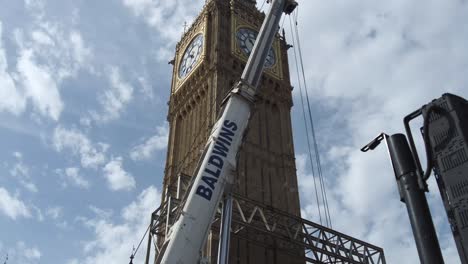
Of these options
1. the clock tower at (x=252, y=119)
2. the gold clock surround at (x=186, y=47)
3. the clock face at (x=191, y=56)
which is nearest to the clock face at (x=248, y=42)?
the clock tower at (x=252, y=119)

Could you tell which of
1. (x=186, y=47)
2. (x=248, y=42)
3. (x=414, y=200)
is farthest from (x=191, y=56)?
(x=414, y=200)

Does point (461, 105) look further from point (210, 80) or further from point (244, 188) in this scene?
point (210, 80)

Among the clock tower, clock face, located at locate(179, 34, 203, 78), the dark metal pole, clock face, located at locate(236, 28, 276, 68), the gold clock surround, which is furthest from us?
clock face, located at locate(179, 34, 203, 78)

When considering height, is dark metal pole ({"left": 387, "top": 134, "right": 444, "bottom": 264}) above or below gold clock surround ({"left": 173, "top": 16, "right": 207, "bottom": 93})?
below

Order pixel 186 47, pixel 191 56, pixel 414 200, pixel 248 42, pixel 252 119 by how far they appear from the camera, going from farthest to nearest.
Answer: pixel 186 47 → pixel 191 56 → pixel 248 42 → pixel 252 119 → pixel 414 200

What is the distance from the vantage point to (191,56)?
3906 centimetres

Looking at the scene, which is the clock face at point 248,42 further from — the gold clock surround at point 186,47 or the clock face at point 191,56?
the clock face at point 191,56

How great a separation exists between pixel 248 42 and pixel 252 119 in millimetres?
11923

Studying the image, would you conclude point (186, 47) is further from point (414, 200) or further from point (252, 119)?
point (414, 200)

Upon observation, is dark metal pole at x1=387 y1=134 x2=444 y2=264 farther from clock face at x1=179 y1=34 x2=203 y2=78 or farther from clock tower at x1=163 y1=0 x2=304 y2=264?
clock face at x1=179 y1=34 x2=203 y2=78

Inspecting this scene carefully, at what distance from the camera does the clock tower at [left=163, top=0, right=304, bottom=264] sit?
29844mm

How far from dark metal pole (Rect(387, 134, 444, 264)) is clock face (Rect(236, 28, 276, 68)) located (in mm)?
32114

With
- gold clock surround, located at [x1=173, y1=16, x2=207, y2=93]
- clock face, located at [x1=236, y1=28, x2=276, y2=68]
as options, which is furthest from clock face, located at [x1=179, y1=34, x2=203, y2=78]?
clock face, located at [x1=236, y1=28, x2=276, y2=68]

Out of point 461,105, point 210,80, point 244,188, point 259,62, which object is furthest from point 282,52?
point 461,105
